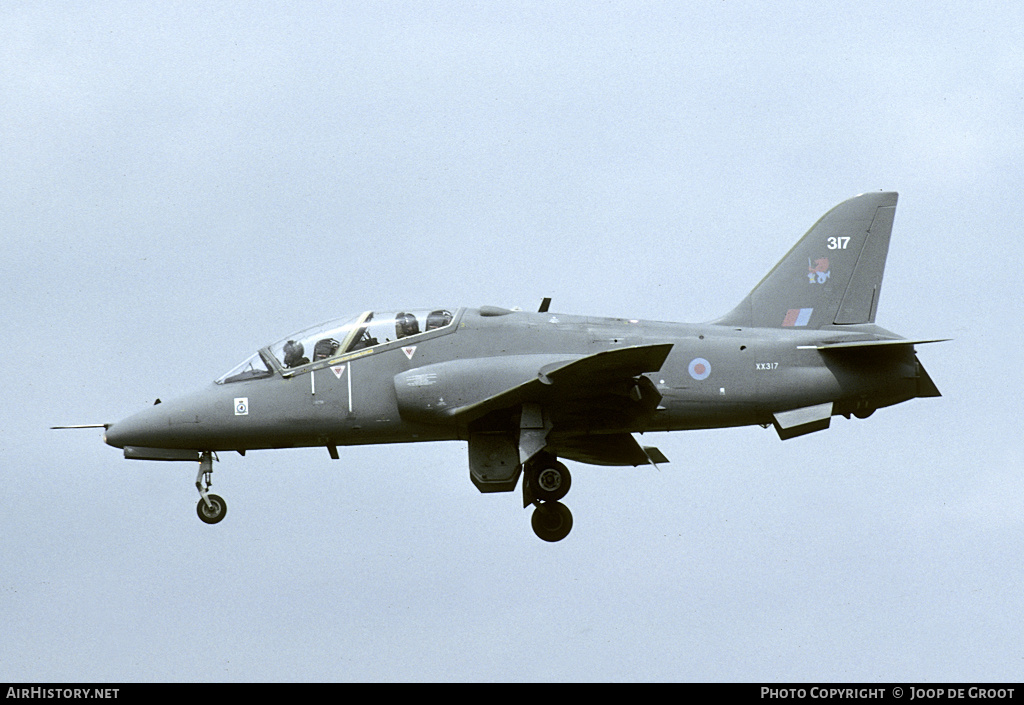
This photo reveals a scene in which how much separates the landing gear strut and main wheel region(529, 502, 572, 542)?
5177 millimetres

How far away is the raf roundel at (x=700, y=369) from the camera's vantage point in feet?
79.5

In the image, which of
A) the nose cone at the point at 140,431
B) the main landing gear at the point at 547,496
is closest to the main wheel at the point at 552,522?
the main landing gear at the point at 547,496

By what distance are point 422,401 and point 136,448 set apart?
16.5 ft

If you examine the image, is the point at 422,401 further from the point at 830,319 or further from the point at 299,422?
the point at 830,319

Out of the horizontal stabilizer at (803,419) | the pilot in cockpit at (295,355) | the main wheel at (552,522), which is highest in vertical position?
the pilot in cockpit at (295,355)

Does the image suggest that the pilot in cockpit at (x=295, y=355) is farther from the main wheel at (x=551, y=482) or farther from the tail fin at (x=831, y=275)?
the tail fin at (x=831, y=275)

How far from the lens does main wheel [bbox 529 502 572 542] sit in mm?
24906

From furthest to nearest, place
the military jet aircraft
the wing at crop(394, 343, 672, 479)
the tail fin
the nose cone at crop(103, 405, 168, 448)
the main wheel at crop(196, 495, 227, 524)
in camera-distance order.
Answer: the tail fin
the main wheel at crop(196, 495, 227, 524)
the nose cone at crop(103, 405, 168, 448)
the military jet aircraft
the wing at crop(394, 343, 672, 479)

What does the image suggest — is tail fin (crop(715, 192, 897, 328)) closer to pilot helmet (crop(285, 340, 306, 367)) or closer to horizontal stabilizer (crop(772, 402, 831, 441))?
horizontal stabilizer (crop(772, 402, 831, 441))


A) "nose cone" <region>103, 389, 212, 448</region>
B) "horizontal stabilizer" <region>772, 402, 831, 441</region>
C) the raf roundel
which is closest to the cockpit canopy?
"nose cone" <region>103, 389, 212, 448</region>

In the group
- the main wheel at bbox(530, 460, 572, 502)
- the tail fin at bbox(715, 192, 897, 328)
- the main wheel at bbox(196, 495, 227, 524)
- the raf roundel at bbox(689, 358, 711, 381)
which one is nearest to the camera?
the raf roundel at bbox(689, 358, 711, 381)

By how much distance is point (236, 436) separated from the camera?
24.8 m

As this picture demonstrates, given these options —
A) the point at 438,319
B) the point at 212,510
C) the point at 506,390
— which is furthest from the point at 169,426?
the point at 506,390

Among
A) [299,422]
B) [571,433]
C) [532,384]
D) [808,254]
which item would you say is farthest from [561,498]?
[808,254]
